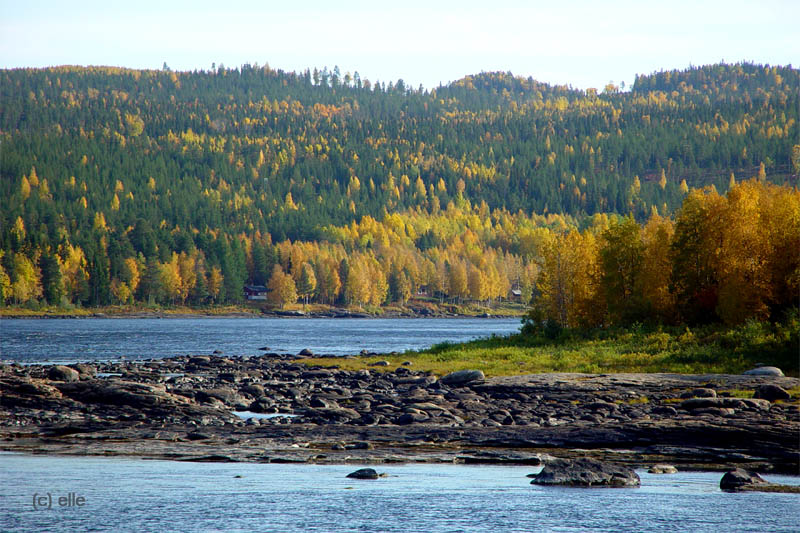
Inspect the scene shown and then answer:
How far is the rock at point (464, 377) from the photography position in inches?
1934

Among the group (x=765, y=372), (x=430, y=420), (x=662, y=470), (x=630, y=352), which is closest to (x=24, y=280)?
(x=630, y=352)

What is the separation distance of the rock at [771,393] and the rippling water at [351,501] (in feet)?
45.5

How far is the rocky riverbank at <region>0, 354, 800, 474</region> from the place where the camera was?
3005 centimetres

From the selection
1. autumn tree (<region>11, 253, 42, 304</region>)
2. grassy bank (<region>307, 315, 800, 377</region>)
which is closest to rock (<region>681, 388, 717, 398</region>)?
grassy bank (<region>307, 315, 800, 377</region>)

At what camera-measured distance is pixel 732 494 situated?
24375 millimetres

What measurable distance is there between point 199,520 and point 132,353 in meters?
63.3

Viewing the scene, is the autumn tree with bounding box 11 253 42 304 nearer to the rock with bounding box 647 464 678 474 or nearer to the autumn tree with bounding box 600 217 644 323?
the autumn tree with bounding box 600 217 644 323

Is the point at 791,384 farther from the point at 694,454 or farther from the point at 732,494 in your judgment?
the point at 732,494

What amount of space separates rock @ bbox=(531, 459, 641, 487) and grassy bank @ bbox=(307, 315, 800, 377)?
24.2 meters

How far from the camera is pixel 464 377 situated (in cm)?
4966

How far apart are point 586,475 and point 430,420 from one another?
11.1 metres

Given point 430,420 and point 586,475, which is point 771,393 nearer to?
point 430,420

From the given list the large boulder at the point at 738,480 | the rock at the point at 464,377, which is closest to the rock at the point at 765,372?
the rock at the point at 464,377

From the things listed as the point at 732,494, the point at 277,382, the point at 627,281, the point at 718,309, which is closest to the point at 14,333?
the point at 277,382
